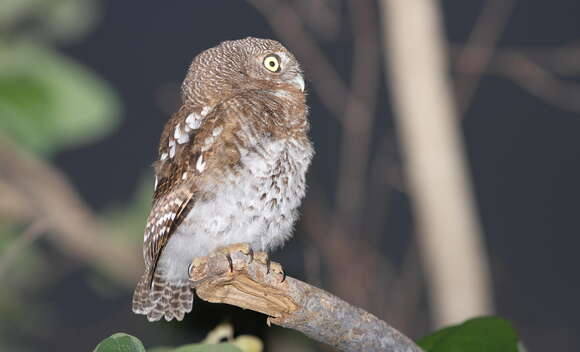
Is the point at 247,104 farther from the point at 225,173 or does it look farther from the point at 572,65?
the point at 572,65

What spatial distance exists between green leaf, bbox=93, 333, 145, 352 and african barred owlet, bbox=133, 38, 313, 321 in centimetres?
41

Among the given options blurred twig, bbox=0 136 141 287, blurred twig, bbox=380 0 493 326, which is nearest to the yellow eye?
blurred twig, bbox=380 0 493 326

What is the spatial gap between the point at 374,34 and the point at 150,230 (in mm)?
1706

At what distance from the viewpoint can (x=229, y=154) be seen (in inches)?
56.3

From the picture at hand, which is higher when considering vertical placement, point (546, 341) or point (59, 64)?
point (59, 64)

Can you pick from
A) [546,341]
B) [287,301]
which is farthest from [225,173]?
[546,341]

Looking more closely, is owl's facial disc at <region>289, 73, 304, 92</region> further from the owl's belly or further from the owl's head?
the owl's belly

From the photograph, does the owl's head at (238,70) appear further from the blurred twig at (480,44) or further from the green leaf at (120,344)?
the blurred twig at (480,44)

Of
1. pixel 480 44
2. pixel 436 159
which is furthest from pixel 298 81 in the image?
pixel 480 44

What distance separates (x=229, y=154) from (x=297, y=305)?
361mm

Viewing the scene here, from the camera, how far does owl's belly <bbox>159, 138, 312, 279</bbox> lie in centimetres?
145

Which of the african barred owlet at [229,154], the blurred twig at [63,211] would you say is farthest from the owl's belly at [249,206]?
the blurred twig at [63,211]

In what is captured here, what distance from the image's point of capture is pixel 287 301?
120 cm

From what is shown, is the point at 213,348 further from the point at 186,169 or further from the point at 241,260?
the point at 186,169
